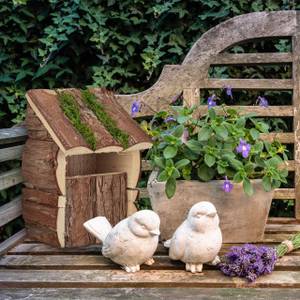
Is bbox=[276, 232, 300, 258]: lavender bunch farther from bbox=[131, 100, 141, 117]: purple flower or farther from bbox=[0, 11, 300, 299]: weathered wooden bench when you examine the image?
bbox=[131, 100, 141, 117]: purple flower

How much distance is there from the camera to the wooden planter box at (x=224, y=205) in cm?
178

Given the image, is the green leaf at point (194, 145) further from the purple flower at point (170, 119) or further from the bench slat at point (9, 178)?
the bench slat at point (9, 178)

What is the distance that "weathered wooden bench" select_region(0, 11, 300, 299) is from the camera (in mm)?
1403

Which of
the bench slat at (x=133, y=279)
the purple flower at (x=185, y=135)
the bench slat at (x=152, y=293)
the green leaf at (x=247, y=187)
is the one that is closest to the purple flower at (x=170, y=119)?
the purple flower at (x=185, y=135)

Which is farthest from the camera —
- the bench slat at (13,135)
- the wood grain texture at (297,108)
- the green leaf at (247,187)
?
the wood grain texture at (297,108)

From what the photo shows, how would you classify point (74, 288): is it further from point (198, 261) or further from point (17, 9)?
point (17, 9)

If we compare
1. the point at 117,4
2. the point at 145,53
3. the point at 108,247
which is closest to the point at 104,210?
the point at 108,247

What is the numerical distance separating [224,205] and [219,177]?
0.39 ft

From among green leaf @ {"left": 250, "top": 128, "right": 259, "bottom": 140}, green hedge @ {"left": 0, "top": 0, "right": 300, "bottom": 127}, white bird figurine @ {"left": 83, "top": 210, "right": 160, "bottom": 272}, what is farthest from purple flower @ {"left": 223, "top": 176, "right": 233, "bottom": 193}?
green hedge @ {"left": 0, "top": 0, "right": 300, "bottom": 127}

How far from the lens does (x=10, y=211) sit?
6.29 feet

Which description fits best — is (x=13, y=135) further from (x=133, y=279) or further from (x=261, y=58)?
(x=261, y=58)

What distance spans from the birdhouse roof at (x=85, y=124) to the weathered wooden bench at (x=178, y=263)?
6.8 inches

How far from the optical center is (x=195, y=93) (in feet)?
7.44

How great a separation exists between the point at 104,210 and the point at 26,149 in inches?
15.1
